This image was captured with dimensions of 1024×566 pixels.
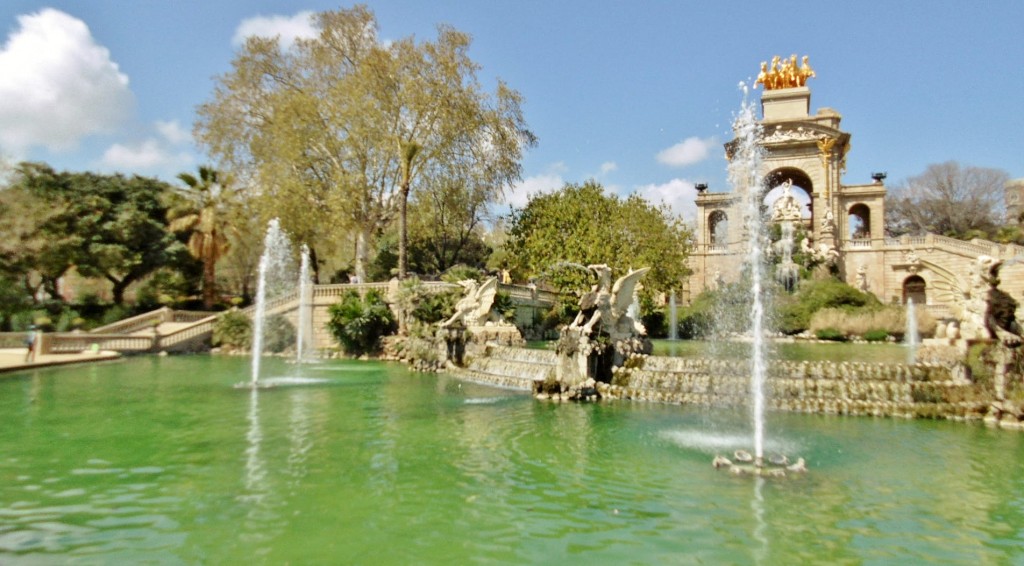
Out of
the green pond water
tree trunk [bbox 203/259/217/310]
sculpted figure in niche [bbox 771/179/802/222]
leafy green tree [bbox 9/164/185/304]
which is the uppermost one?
sculpted figure in niche [bbox 771/179/802/222]

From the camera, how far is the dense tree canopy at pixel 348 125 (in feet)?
105

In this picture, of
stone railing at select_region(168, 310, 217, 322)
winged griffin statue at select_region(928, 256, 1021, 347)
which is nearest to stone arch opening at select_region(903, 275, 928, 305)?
winged griffin statue at select_region(928, 256, 1021, 347)

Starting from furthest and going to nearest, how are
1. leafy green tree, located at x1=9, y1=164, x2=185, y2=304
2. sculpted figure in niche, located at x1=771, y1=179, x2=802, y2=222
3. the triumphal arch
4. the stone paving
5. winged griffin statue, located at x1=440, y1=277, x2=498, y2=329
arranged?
1. sculpted figure in niche, located at x1=771, y1=179, x2=802, y2=222
2. the triumphal arch
3. leafy green tree, located at x1=9, y1=164, x2=185, y2=304
4. winged griffin statue, located at x1=440, y1=277, x2=498, y2=329
5. the stone paving

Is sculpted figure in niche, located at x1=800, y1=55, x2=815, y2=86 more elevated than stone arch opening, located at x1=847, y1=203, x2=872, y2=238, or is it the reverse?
sculpted figure in niche, located at x1=800, y1=55, x2=815, y2=86

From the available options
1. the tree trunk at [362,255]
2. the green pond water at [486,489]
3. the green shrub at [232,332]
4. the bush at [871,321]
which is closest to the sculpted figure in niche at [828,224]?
the bush at [871,321]

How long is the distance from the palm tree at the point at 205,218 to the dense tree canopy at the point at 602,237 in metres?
17.2

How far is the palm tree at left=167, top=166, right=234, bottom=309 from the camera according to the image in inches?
1463

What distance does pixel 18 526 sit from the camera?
612cm

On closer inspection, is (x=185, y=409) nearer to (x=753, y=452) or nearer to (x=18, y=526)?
(x=18, y=526)

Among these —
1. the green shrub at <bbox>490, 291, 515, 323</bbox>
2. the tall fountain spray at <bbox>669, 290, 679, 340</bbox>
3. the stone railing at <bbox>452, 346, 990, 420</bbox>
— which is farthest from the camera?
the tall fountain spray at <bbox>669, 290, 679, 340</bbox>

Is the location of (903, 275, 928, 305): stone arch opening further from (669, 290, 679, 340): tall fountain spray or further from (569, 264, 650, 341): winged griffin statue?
(569, 264, 650, 341): winged griffin statue

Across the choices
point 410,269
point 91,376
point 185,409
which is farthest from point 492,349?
point 410,269

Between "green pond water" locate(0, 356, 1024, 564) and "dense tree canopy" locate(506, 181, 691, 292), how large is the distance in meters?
18.7

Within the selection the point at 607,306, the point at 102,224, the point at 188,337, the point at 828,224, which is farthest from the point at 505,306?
the point at 828,224
